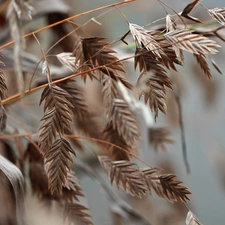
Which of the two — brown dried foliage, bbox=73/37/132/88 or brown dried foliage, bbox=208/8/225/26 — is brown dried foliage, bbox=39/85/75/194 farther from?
brown dried foliage, bbox=208/8/225/26

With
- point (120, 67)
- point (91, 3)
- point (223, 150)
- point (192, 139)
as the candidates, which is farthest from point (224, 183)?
point (120, 67)

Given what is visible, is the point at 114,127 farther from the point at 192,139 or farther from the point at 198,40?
the point at 192,139

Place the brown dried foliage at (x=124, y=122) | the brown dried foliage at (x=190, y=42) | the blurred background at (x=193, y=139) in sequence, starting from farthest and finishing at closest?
1. the blurred background at (x=193, y=139)
2. the brown dried foliage at (x=124, y=122)
3. the brown dried foliage at (x=190, y=42)

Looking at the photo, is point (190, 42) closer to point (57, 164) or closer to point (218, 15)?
point (218, 15)

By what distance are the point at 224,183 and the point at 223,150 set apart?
0.13m

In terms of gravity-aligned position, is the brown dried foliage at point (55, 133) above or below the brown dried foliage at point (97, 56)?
below

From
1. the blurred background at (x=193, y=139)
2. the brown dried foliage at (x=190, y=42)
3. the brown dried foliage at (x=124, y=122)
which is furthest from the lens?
the blurred background at (x=193, y=139)

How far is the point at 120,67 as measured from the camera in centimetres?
44

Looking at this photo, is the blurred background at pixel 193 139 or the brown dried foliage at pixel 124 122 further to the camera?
the blurred background at pixel 193 139

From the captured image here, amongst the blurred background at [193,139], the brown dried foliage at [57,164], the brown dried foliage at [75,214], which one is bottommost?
the brown dried foliage at [75,214]

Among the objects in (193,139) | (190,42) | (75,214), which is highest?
(193,139)

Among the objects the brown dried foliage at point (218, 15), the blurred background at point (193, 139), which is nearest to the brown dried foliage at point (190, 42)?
the brown dried foliage at point (218, 15)

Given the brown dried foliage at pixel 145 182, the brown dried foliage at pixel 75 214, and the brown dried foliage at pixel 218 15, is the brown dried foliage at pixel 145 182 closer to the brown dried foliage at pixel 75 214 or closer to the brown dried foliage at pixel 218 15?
the brown dried foliage at pixel 75 214

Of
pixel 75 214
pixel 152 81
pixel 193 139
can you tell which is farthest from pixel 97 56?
pixel 193 139
